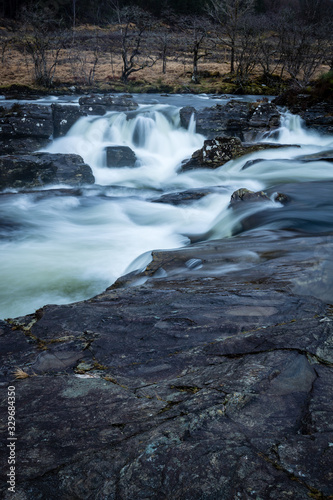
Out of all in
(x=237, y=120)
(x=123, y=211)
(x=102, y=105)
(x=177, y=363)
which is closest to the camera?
(x=177, y=363)

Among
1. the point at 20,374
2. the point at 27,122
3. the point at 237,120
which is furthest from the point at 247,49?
the point at 20,374

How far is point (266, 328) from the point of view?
8.58ft

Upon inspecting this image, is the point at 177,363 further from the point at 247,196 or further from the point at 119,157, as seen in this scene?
the point at 119,157

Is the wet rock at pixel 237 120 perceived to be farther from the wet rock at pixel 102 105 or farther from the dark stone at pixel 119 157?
the dark stone at pixel 119 157

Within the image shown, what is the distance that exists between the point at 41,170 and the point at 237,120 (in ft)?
27.6

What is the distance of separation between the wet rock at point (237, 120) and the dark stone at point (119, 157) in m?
3.84

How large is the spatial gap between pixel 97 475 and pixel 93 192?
1047 cm

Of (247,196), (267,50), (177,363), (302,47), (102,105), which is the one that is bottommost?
(247,196)

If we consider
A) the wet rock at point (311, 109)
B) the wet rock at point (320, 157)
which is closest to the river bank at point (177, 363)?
the wet rock at point (320, 157)

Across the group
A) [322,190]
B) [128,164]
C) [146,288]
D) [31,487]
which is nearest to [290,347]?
[31,487]

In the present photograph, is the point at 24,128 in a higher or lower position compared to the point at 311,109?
lower

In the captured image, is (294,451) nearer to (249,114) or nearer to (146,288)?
(146,288)

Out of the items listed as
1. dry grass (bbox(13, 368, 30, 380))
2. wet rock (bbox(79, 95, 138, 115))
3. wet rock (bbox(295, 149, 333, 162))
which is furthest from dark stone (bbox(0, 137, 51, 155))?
dry grass (bbox(13, 368, 30, 380))

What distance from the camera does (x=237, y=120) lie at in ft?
50.9
